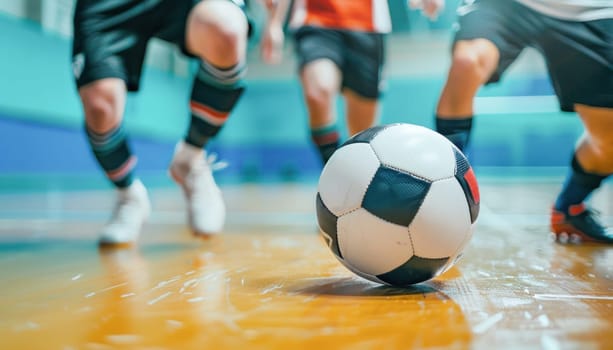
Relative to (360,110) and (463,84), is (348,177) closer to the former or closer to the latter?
(463,84)

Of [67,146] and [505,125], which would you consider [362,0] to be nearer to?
[67,146]

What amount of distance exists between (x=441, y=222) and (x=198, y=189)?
116 centimetres

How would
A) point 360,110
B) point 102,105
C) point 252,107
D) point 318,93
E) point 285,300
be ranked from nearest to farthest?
point 285,300 → point 102,105 → point 318,93 → point 360,110 → point 252,107

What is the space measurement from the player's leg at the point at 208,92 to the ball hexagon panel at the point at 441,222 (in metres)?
0.99

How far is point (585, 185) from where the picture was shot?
6.86 ft

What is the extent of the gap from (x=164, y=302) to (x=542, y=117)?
12.3 meters

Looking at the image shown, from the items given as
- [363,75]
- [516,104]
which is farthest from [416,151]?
[516,104]

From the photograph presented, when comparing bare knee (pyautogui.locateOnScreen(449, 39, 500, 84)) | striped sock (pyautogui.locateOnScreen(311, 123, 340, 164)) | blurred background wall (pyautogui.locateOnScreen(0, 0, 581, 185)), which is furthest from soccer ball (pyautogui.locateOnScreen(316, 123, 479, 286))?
blurred background wall (pyautogui.locateOnScreen(0, 0, 581, 185))

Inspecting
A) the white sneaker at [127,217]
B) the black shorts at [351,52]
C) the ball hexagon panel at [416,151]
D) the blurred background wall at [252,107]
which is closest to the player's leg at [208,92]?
the white sneaker at [127,217]

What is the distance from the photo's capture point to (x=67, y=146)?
300 inches

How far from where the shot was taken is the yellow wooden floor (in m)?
0.84

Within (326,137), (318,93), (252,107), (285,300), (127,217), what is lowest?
(252,107)

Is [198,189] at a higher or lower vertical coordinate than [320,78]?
lower

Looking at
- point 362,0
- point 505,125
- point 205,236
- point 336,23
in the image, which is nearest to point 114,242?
point 205,236
